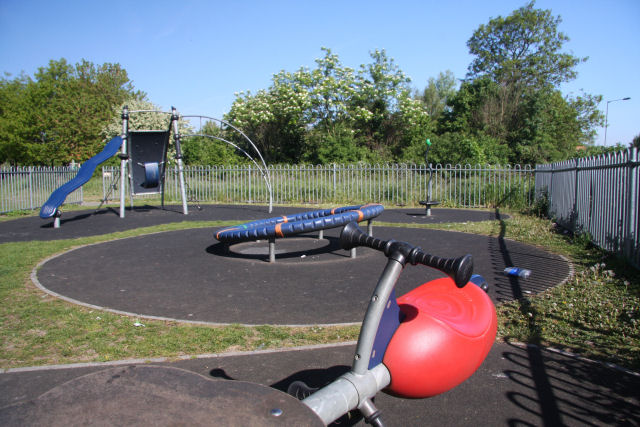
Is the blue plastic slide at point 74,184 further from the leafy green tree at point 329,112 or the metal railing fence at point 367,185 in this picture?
the leafy green tree at point 329,112

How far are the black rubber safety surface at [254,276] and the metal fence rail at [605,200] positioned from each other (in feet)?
3.30

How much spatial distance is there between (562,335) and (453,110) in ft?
128

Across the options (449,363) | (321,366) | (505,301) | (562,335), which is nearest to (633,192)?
(505,301)

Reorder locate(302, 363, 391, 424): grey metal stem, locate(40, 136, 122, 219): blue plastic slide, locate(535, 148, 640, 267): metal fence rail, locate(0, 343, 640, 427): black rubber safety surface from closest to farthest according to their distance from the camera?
locate(302, 363, 391, 424): grey metal stem → locate(0, 343, 640, 427): black rubber safety surface → locate(535, 148, 640, 267): metal fence rail → locate(40, 136, 122, 219): blue plastic slide

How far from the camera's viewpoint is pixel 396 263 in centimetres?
175

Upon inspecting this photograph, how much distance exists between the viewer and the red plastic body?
1.97m

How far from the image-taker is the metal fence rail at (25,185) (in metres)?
17.4

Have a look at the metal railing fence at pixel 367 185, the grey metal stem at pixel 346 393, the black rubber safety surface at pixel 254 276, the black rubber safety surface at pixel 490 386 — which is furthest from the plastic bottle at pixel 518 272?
the metal railing fence at pixel 367 185

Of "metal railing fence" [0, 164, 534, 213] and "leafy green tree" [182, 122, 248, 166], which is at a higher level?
"leafy green tree" [182, 122, 248, 166]

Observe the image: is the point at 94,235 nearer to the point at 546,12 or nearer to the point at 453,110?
the point at 453,110

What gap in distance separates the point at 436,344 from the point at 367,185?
63.3 feet

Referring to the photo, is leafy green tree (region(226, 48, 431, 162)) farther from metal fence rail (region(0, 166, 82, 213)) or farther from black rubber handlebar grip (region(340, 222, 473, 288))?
black rubber handlebar grip (region(340, 222, 473, 288))

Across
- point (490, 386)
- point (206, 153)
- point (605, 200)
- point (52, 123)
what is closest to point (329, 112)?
point (206, 153)

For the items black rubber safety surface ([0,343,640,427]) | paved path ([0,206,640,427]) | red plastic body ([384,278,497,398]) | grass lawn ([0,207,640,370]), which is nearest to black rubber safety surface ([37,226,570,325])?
paved path ([0,206,640,427])
